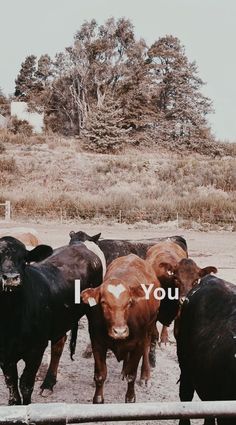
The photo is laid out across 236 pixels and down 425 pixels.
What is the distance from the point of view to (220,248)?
61.0 ft

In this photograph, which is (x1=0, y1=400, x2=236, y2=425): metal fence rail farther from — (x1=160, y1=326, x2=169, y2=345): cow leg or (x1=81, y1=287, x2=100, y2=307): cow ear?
(x1=160, y1=326, x2=169, y2=345): cow leg

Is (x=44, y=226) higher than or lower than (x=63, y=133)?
lower

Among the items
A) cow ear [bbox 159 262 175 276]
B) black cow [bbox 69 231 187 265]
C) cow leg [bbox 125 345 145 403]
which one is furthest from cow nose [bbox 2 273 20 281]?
black cow [bbox 69 231 187 265]

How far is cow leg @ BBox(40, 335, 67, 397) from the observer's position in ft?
20.7

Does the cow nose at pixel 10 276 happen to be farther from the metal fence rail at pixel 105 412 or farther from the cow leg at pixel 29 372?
the metal fence rail at pixel 105 412

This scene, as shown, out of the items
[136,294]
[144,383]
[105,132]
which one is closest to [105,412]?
[136,294]

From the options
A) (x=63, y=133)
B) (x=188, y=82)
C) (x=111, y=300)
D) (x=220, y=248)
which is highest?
(x=188, y=82)

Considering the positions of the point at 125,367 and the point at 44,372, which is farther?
the point at 44,372

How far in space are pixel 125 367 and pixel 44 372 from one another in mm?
1132

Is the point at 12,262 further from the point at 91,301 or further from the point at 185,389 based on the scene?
the point at 185,389

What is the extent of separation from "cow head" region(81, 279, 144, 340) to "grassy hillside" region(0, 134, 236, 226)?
19.1 m

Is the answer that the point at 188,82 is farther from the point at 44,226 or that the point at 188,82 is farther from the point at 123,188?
the point at 44,226

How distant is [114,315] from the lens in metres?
5.50

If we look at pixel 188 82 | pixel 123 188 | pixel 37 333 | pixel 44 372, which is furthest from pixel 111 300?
pixel 188 82
